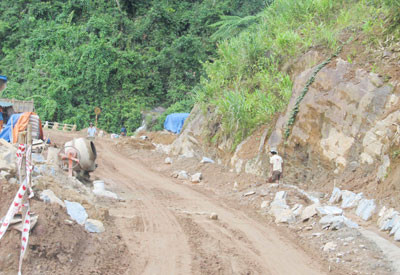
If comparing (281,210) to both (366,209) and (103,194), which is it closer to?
(366,209)

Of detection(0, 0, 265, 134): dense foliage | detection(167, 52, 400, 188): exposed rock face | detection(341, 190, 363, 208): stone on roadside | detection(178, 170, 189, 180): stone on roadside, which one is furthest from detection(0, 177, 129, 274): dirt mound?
detection(0, 0, 265, 134): dense foliage

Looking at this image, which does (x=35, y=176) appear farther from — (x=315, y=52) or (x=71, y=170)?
(x=315, y=52)

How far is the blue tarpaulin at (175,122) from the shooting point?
27.4 meters

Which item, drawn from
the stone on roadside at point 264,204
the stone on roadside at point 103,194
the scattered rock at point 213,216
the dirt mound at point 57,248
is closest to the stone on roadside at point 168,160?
the stone on roadside at point 103,194

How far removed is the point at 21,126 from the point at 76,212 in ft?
27.2

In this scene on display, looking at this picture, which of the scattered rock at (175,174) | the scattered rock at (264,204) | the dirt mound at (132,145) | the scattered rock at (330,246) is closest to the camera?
the scattered rock at (330,246)

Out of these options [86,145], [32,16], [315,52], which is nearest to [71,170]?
[86,145]

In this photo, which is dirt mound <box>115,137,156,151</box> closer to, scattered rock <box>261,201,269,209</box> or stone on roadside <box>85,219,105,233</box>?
scattered rock <box>261,201,269,209</box>

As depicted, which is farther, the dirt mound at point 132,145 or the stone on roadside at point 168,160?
the dirt mound at point 132,145

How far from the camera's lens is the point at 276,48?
1691cm

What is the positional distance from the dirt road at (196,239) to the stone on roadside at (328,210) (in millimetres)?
1171

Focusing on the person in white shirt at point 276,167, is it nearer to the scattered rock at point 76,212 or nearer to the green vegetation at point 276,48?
the green vegetation at point 276,48

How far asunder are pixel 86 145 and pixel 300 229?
6471mm

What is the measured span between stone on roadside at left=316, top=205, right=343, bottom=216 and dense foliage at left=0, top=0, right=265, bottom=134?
2244cm
